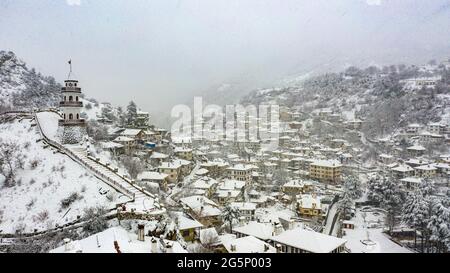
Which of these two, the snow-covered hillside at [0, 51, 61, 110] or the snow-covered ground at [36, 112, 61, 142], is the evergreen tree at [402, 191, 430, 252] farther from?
the snow-covered hillside at [0, 51, 61, 110]

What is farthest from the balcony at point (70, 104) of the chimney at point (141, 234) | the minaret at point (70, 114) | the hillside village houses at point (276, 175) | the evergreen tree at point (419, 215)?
the evergreen tree at point (419, 215)

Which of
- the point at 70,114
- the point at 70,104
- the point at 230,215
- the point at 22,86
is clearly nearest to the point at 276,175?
the point at 230,215

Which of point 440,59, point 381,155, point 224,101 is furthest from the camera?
point 224,101

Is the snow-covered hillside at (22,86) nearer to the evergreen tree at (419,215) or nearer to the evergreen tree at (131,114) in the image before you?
the evergreen tree at (131,114)

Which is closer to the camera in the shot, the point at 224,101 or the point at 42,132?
the point at 42,132

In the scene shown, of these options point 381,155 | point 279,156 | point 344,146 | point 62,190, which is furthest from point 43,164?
point 344,146
